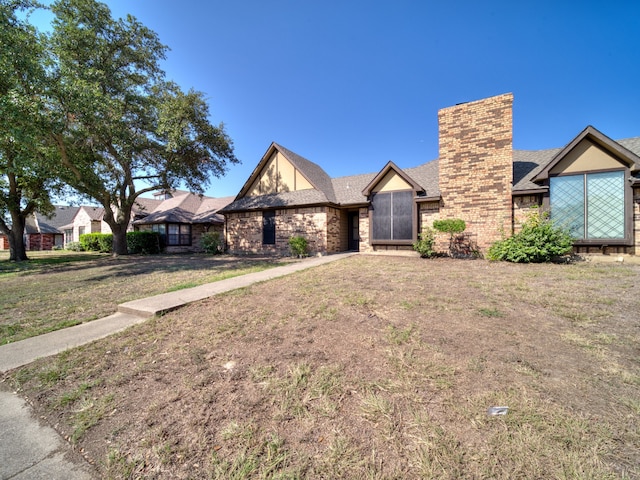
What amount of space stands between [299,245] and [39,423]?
11404mm

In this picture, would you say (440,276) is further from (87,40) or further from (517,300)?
(87,40)

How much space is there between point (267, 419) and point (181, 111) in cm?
1676

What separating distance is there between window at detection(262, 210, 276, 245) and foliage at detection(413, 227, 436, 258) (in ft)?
27.3

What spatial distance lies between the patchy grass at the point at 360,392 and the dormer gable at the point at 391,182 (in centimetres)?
830

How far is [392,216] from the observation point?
12.6 meters

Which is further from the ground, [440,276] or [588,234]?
[588,234]

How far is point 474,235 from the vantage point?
10.9m

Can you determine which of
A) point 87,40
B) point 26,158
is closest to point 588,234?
point 26,158

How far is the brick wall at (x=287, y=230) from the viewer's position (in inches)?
551

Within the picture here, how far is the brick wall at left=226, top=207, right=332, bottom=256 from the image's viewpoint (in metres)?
14.0

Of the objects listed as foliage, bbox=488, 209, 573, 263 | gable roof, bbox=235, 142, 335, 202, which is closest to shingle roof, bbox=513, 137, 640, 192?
foliage, bbox=488, 209, 573, 263

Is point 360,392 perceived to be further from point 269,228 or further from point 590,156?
point 269,228

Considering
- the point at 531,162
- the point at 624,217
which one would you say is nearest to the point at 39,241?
the point at 531,162

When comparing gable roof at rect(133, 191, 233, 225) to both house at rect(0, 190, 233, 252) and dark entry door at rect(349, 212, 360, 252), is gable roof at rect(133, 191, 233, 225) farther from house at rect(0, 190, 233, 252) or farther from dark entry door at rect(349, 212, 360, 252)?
dark entry door at rect(349, 212, 360, 252)
